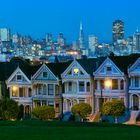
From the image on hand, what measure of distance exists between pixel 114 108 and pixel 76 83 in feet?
25.8

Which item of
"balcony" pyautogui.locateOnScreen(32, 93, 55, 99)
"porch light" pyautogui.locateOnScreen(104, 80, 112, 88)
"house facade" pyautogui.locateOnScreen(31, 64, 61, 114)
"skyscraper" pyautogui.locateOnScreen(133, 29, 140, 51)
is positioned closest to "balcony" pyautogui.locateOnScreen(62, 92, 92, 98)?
"house facade" pyautogui.locateOnScreen(31, 64, 61, 114)

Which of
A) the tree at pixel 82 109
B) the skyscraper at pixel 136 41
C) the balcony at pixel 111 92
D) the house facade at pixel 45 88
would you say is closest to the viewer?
the tree at pixel 82 109

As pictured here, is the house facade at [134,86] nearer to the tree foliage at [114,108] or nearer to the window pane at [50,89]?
the tree foliage at [114,108]

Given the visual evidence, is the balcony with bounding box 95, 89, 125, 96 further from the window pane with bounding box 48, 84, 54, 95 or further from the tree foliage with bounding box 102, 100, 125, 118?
the window pane with bounding box 48, 84, 54, 95

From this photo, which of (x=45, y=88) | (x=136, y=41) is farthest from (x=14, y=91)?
(x=136, y=41)

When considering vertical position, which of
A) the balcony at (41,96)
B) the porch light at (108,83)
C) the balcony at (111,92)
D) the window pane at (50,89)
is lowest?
the balcony at (41,96)

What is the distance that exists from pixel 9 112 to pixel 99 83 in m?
10.00

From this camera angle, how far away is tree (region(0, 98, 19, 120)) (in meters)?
51.0

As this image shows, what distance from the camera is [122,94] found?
5416 centimetres

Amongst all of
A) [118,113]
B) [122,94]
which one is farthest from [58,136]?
[122,94]

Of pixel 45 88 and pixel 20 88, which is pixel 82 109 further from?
pixel 20 88

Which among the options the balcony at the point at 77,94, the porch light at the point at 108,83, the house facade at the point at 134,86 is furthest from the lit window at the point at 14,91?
the house facade at the point at 134,86

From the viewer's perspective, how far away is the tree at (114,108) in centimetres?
5034

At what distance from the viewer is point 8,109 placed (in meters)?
51.2
